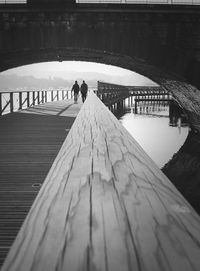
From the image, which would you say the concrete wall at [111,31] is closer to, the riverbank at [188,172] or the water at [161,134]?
the riverbank at [188,172]

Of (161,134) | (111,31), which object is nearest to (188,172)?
(111,31)

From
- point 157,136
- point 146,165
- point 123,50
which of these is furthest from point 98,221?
point 157,136

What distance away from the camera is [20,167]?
473cm

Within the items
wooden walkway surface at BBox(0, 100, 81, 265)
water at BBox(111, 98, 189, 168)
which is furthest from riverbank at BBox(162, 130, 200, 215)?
wooden walkway surface at BBox(0, 100, 81, 265)

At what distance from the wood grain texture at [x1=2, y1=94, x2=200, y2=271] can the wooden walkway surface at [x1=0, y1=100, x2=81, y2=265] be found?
143cm

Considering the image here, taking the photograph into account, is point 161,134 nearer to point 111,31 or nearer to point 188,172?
point 111,31

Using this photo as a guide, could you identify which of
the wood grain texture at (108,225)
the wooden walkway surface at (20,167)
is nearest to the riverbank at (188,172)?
the wooden walkway surface at (20,167)

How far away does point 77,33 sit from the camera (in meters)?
18.8

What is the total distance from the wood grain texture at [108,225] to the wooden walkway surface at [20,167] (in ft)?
4.70

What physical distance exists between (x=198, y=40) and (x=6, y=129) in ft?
47.3

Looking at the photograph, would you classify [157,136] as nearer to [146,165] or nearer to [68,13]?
[68,13]

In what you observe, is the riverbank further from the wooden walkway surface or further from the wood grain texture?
the wood grain texture

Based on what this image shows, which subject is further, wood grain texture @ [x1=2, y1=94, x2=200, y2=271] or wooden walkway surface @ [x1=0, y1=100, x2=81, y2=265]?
wooden walkway surface @ [x1=0, y1=100, x2=81, y2=265]

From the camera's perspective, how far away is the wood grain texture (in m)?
0.63
